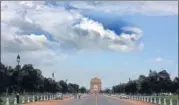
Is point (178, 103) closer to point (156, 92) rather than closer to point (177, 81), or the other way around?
point (156, 92)

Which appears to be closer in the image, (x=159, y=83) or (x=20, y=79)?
(x=20, y=79)

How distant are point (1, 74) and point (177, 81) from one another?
73.7 m

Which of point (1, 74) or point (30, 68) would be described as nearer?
point (1, 74)

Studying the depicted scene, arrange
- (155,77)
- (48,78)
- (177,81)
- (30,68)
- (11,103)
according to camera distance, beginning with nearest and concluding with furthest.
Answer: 1. (11,103)
2. (30,68)
3. (155,77)
4. (177,81)
5. (48,78)

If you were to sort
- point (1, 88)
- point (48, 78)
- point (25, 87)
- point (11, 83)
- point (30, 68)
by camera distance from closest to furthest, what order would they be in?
point (1, 88) < point (11, 83) < point (25, 87) < point (30, 68) < point (48, 78)

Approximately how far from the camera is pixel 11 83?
106 metres

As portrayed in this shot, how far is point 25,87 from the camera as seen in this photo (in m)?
120

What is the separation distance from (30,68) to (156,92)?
42283 mm

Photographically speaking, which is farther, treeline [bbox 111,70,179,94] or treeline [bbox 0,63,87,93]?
treeline [bbox 111,70,179,94]

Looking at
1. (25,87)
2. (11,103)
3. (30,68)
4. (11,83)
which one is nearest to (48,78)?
(30,68)

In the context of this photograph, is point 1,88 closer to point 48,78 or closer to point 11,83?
point 11,83

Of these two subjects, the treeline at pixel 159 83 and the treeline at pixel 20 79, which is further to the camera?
the treeline at pixel 159 83

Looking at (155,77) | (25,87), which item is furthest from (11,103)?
(155,77)

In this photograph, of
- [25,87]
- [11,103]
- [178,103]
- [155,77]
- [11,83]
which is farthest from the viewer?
[155,77]
